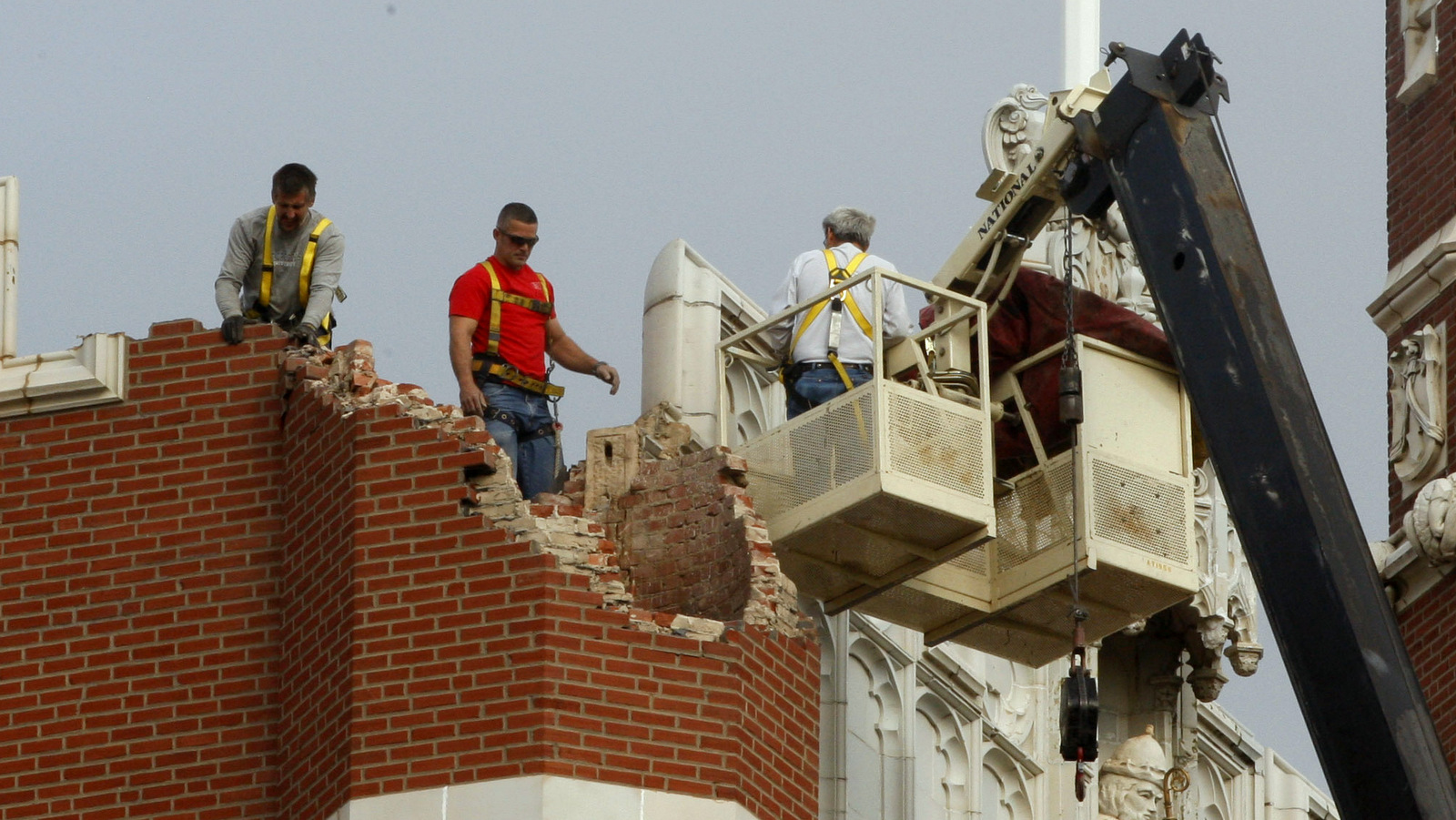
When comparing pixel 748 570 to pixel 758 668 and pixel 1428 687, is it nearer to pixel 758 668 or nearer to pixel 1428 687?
pixel 758 668

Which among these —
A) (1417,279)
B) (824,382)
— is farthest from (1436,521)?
(824,382)

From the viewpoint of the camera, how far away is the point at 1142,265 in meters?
25.2

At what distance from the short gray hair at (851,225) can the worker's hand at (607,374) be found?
1.58m

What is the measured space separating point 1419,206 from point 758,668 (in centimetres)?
769

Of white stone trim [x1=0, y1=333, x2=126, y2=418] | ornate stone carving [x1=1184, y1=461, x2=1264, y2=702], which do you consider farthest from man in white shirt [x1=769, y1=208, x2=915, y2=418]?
ornate stone carving [x1=1184, y1=461, x2=1264, y2=702]

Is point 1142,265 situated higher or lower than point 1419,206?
lower

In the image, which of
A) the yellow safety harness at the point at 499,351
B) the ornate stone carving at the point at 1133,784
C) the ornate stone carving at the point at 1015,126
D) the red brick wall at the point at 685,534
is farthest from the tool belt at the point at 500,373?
the ornate stone carving at the point at 1015,126

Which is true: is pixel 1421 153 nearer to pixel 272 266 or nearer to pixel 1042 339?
pixel 1042 339

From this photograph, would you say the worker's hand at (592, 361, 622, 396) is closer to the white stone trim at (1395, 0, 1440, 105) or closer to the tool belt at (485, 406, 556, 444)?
the tool belt at (485, 406, 556, 444)

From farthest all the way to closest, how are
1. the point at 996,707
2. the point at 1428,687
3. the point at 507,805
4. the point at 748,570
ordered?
the point at 996,707, the point at 1428,687, the point at 748,570, the point at 507,805

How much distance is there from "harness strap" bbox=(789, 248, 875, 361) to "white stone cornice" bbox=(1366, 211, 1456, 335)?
4.91 m

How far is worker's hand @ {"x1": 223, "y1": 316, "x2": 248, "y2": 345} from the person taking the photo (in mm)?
25391

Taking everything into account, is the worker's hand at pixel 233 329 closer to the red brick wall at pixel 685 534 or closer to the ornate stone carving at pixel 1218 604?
the red brick wall at pixel 685 534

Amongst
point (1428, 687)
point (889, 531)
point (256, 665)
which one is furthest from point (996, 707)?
point (256, 665)
